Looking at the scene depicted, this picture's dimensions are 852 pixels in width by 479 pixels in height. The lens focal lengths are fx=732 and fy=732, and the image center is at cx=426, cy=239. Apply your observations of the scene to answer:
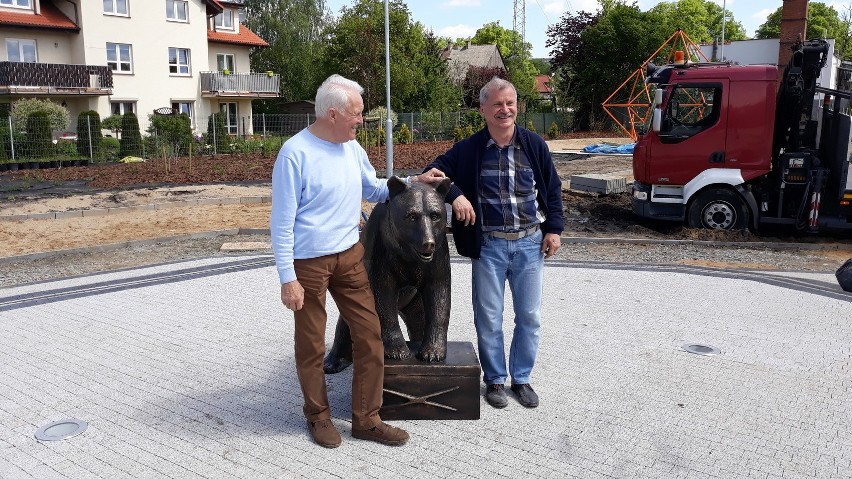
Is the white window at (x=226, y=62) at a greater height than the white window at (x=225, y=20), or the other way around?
the white window at (x=225, y=20)

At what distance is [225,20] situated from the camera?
4072 cm

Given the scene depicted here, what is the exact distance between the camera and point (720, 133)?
1077 centimetres

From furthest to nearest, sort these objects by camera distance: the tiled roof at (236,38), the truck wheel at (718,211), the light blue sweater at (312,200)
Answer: the tiled roof at (236,38) → the truck wheel at (718,211) → the light blue sweater at (312,200)

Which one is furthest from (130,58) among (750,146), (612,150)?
(750,146)

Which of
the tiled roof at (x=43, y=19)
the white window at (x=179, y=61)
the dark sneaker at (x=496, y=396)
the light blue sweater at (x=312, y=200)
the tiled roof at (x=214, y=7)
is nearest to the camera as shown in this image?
the light blue sweater at (x=312, y=200)

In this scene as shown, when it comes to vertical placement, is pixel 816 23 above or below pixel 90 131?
above

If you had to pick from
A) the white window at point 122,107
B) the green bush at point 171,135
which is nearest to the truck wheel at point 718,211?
the green bush at point 171,135

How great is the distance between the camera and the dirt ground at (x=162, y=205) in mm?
11930

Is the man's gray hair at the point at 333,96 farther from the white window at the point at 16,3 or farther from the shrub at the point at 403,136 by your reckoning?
the white window at the point at 16,3

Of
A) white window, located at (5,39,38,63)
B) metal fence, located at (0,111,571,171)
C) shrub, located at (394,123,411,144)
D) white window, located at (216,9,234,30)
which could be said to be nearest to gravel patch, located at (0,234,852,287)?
metal fence, located at (0,111,571,171)

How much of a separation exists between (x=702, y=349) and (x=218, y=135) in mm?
26748

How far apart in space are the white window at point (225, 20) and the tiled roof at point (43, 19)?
31.3ft

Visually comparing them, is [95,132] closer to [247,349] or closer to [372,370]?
[247,349]

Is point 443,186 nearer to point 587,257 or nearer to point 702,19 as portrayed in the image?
point 587,257
